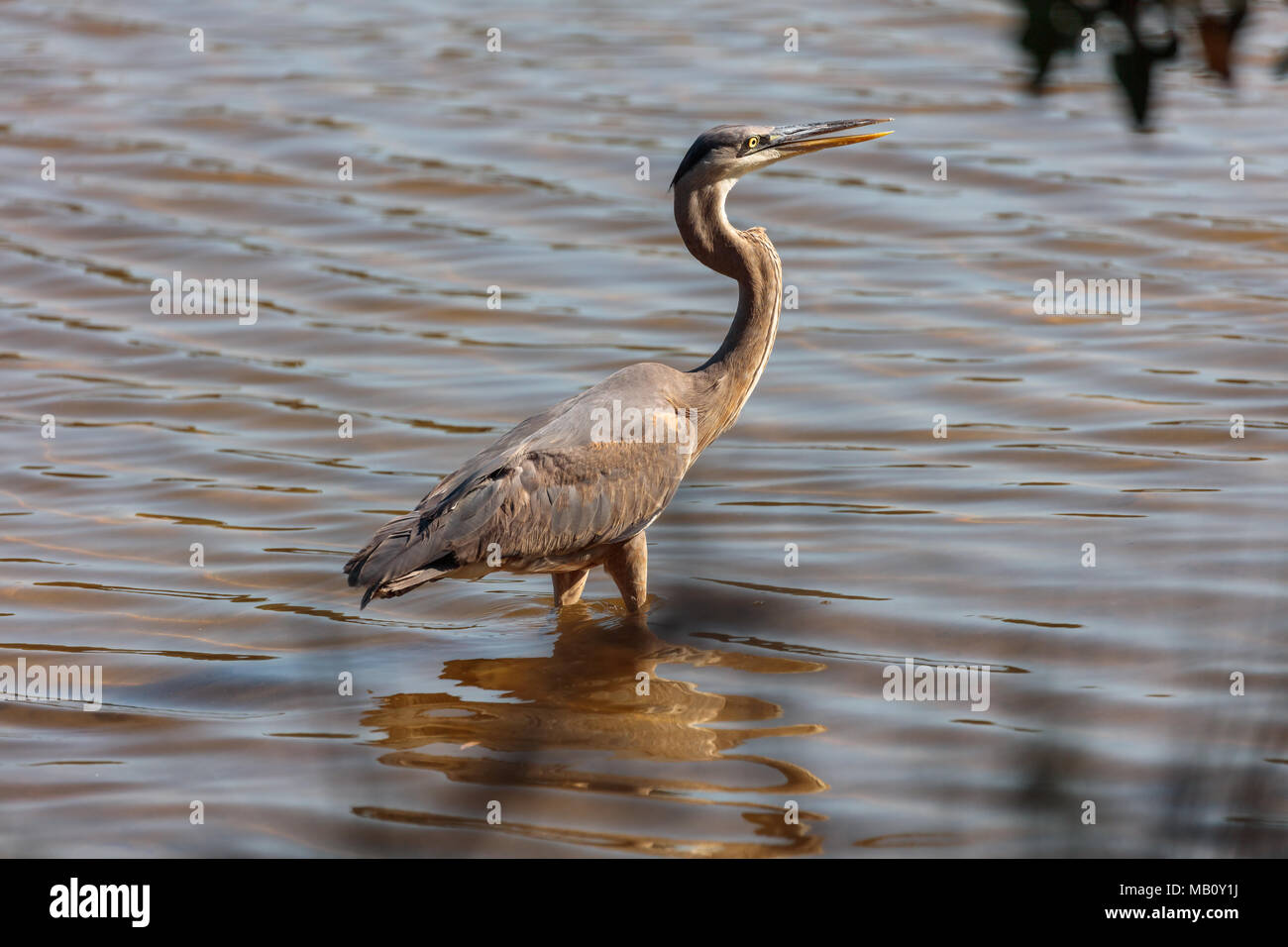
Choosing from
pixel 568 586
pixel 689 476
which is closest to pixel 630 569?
pixel 568 586

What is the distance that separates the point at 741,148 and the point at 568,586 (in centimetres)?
222

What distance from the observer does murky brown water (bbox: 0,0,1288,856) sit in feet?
18.9

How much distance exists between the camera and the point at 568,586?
739cm

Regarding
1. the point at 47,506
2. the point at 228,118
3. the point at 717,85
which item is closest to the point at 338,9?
the point at 228,118

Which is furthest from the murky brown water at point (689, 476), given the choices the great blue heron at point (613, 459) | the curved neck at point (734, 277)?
the curved neck at point (734, 277)

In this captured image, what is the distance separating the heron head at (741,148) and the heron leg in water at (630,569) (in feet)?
5.60

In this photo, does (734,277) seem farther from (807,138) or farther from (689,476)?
(689,476)

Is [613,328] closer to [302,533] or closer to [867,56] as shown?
[302,533]

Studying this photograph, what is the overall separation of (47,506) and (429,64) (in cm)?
1006

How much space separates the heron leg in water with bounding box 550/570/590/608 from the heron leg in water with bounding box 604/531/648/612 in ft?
0.59

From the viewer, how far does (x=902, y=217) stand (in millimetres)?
12859

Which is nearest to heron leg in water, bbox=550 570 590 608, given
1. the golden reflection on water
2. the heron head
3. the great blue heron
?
the great blue heron

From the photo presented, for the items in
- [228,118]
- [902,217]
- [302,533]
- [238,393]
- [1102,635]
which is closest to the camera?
[1102,635]

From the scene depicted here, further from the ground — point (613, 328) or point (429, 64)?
point (429, 64)
